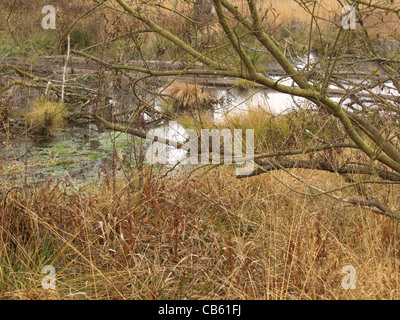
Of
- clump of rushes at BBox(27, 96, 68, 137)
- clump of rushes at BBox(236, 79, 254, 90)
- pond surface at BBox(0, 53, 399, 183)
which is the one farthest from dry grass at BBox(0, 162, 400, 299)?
clump of rushes at BBox(236, 79, 254, 90)

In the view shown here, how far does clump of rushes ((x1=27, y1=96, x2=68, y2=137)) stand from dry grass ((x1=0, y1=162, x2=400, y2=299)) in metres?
3.29

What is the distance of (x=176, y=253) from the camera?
2.91m

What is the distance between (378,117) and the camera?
15.7 ft

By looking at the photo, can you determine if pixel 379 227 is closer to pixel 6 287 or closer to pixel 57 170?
pixel 6 287

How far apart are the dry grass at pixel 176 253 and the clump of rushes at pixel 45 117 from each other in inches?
130

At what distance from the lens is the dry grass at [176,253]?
2635 mm

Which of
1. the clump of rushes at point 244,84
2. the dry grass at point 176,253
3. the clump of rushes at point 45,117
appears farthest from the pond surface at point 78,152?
the clump of rushes at point 244,84

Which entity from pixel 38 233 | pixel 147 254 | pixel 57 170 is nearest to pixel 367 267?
pixel 147 254

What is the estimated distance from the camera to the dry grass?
2635 mm

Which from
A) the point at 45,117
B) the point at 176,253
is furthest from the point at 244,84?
the point at 176,253

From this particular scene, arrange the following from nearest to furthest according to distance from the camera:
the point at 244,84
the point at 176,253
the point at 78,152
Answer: the point at 176,253, the point at 78,152, the point at 244,84

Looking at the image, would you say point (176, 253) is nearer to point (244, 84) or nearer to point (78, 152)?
point (78, 152)

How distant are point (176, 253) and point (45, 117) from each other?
15.4 feet
